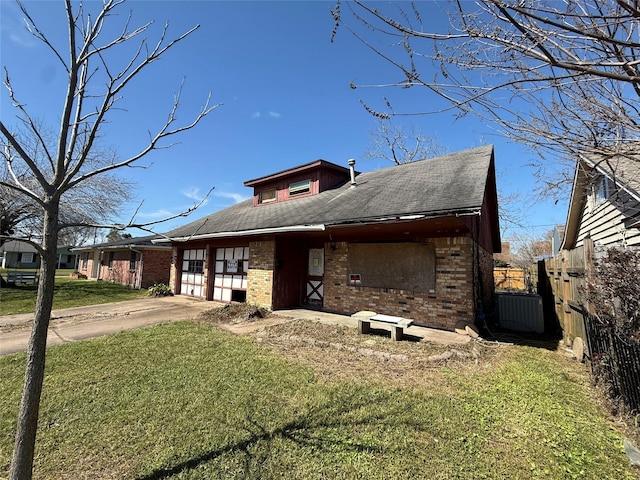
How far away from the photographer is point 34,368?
6.98 feet

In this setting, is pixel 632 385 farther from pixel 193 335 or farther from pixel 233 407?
pixel 193 335

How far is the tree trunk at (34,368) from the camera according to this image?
2082 millimetres

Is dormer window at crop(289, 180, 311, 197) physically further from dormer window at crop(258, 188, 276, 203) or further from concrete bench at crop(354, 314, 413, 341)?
concrete bench at crop(354, 314, 413, 341)

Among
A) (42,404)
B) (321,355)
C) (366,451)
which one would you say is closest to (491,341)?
(321,355)

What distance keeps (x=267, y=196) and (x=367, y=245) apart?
7791 millimetres

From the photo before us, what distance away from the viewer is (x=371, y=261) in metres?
8.86

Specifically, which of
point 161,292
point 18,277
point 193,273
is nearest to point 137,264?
point 161,292

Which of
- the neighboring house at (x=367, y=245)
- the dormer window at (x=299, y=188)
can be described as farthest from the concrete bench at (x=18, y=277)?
the dormer window at (x=299, y=188)

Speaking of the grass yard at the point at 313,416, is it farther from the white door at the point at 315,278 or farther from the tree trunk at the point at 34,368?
the white door at the point at 315,278

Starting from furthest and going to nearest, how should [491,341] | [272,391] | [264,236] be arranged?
1. [264,236]
2. [491,341]
3. [272,391]

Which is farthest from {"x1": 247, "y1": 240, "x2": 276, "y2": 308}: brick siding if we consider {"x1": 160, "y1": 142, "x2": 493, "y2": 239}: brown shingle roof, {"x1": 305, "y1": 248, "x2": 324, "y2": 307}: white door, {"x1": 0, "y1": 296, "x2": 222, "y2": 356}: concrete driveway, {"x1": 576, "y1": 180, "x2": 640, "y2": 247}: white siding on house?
{"x1": 576, "y1": 180, "x2": 640, "y2": 247}: white siding on house

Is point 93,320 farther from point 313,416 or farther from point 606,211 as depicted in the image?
point 606,211

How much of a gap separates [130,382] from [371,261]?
647 centimetres

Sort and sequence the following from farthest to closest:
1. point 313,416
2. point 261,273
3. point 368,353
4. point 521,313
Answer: point 261,273, point 521,313, point 368,353, point 313,416
